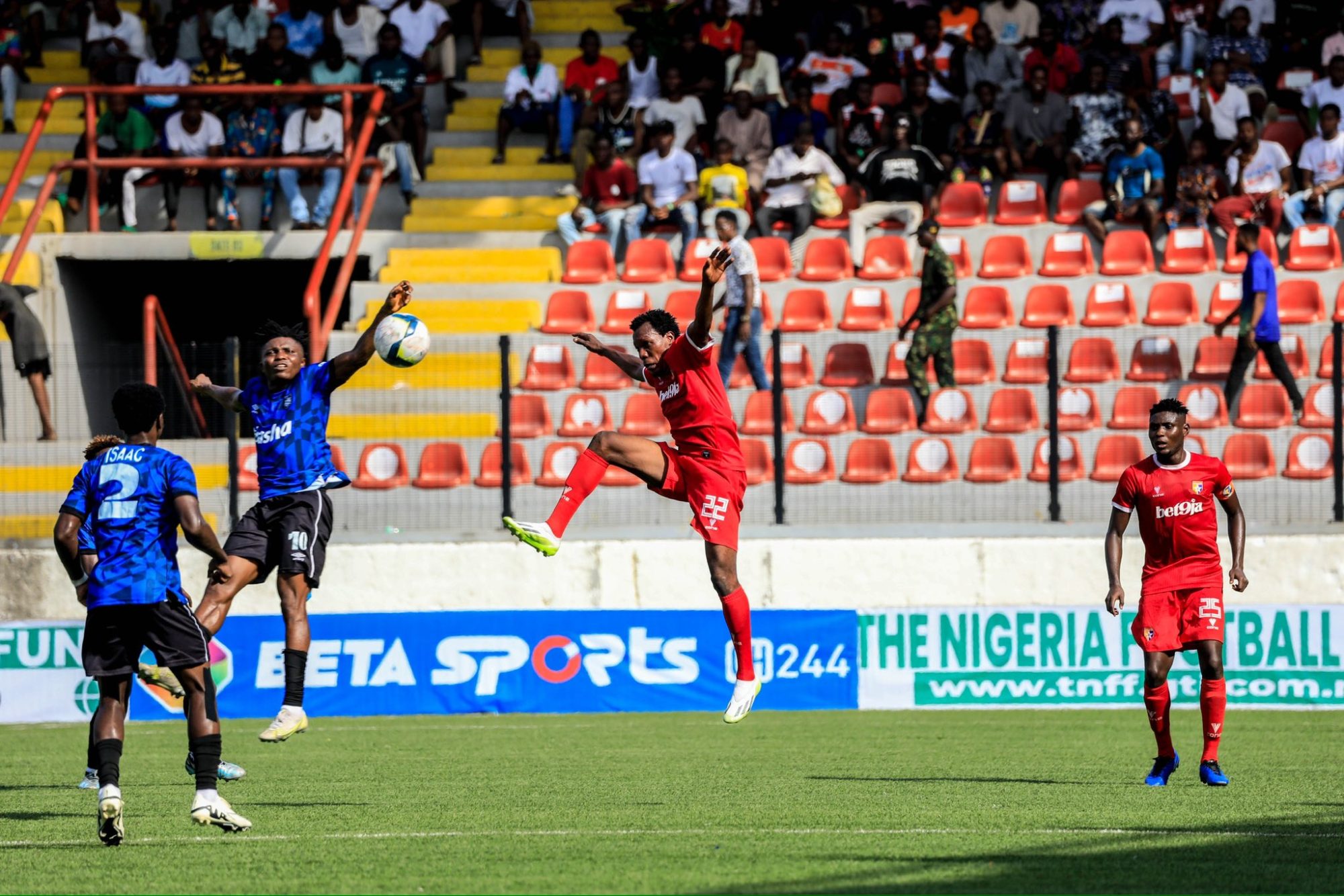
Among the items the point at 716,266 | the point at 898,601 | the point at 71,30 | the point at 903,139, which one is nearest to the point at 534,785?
the point at 716,266

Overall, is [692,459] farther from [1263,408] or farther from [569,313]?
[569,313]

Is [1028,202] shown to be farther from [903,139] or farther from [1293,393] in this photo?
[1293,393]

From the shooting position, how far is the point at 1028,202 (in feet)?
70.5

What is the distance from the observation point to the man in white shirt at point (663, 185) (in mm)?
21297

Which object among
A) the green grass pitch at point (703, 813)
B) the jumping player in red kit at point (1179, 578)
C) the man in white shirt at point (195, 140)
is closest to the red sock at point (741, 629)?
the green grass pitch at point (703, 813)

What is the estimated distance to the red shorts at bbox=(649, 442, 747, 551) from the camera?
1015 centimetres

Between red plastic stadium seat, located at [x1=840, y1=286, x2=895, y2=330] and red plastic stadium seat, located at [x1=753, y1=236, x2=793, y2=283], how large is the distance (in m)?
0.99

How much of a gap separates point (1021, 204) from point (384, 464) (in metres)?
8.16

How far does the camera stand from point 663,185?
71.1 ft

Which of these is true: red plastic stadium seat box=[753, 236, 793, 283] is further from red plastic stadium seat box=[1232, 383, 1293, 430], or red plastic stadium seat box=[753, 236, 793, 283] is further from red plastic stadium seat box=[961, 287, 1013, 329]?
red plastic stadium seat box=[1232, 383, 1293, 430]

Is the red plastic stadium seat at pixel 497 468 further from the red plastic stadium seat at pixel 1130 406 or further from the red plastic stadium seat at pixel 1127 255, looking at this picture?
the red plastic stadium seat at pixel 1127 255

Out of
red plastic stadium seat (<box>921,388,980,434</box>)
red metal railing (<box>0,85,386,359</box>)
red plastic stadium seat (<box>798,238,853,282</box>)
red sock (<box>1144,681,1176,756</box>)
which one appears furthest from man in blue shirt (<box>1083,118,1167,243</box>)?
red sock (<box>1144,681,1176,756</box>)

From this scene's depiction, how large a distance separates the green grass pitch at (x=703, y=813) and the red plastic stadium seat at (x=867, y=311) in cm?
618

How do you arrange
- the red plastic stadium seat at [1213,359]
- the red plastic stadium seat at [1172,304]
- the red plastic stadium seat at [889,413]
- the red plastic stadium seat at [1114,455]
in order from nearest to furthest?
the red plastic stadium seat at [1114,455] → the red plastic stadium seat at [889,413] → the red plastic stadium seat at [1213,359] → the red plastic stadium seat at [1172,304]
